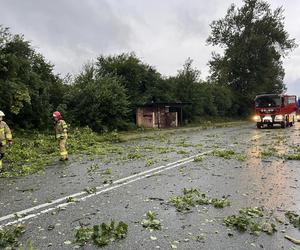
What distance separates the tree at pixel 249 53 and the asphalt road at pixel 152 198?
42579 mm

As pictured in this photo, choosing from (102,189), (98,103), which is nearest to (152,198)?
(102,189)

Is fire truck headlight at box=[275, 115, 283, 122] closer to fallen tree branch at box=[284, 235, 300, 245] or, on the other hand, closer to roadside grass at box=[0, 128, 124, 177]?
roadside grass at box=[0, 128, 124, 177]

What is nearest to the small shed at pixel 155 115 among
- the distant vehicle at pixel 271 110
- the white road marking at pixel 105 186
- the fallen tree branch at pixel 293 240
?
the distant vehicle at pixel 271 110

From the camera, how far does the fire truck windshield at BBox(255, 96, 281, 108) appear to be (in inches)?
1296

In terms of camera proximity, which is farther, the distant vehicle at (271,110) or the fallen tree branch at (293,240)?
the distant vehicle at (271,110)

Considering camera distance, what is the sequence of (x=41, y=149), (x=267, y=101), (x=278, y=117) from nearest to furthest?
(x=41, y=149) < (x=278, y=117) < (x=267, y=101)

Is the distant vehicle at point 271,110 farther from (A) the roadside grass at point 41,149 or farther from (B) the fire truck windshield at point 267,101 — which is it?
(A) the roadside grass at point 41,149

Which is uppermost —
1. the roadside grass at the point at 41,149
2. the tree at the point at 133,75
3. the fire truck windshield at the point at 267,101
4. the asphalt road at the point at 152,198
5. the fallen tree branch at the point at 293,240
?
the tree at the point at 133,75

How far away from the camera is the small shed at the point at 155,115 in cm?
3469

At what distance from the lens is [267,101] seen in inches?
1307

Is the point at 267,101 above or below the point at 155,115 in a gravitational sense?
above

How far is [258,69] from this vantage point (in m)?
54.8

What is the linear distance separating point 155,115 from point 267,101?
34.7ft

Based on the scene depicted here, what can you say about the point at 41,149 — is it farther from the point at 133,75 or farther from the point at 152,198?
the point at 133,75
